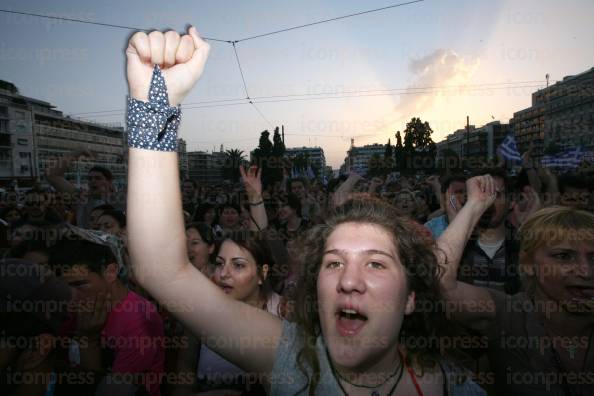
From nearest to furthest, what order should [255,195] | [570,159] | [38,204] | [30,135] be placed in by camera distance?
1. [255,195]
2. [38,204]
3. [570,159]
4. [30,135]

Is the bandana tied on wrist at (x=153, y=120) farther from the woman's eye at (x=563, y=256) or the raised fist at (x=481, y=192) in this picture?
the woman's eye at (x=563, y=256)

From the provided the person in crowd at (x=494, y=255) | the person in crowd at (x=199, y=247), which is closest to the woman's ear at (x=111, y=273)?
the person in crowd at (x=199, y=247)

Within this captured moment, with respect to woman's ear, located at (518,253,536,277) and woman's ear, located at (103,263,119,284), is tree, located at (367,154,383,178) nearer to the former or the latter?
woman's ear, located at (518,253,536,277)

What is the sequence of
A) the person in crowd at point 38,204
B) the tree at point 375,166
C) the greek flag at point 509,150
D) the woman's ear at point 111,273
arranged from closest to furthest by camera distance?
the woman's ear at point 111,273 → the person in crowd at point 38,204 → the greek flag at point 509,150 → the tree at point 375,166

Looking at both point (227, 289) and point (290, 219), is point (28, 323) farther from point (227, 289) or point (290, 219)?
point (290, 219)

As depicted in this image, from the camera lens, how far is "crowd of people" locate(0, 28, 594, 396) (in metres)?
1.22

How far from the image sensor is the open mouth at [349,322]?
4.92 feet

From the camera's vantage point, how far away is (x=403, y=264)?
5.66ft

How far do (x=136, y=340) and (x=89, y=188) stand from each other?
4829 mm

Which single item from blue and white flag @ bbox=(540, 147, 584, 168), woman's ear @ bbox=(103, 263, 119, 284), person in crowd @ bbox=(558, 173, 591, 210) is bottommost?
woman's ear @ bbox=(103, 263, 119, 284)

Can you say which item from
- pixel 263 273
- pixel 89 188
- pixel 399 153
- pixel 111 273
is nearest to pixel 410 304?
pixel 263 273

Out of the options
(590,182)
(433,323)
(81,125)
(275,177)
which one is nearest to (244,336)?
(433,323)

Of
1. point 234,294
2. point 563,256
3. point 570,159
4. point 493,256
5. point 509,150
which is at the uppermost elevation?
point 509,150

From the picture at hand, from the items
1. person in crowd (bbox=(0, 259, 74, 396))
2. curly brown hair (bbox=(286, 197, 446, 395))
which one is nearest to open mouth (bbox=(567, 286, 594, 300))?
curly brown hair (bbox=(286, 197, 446, 395))
